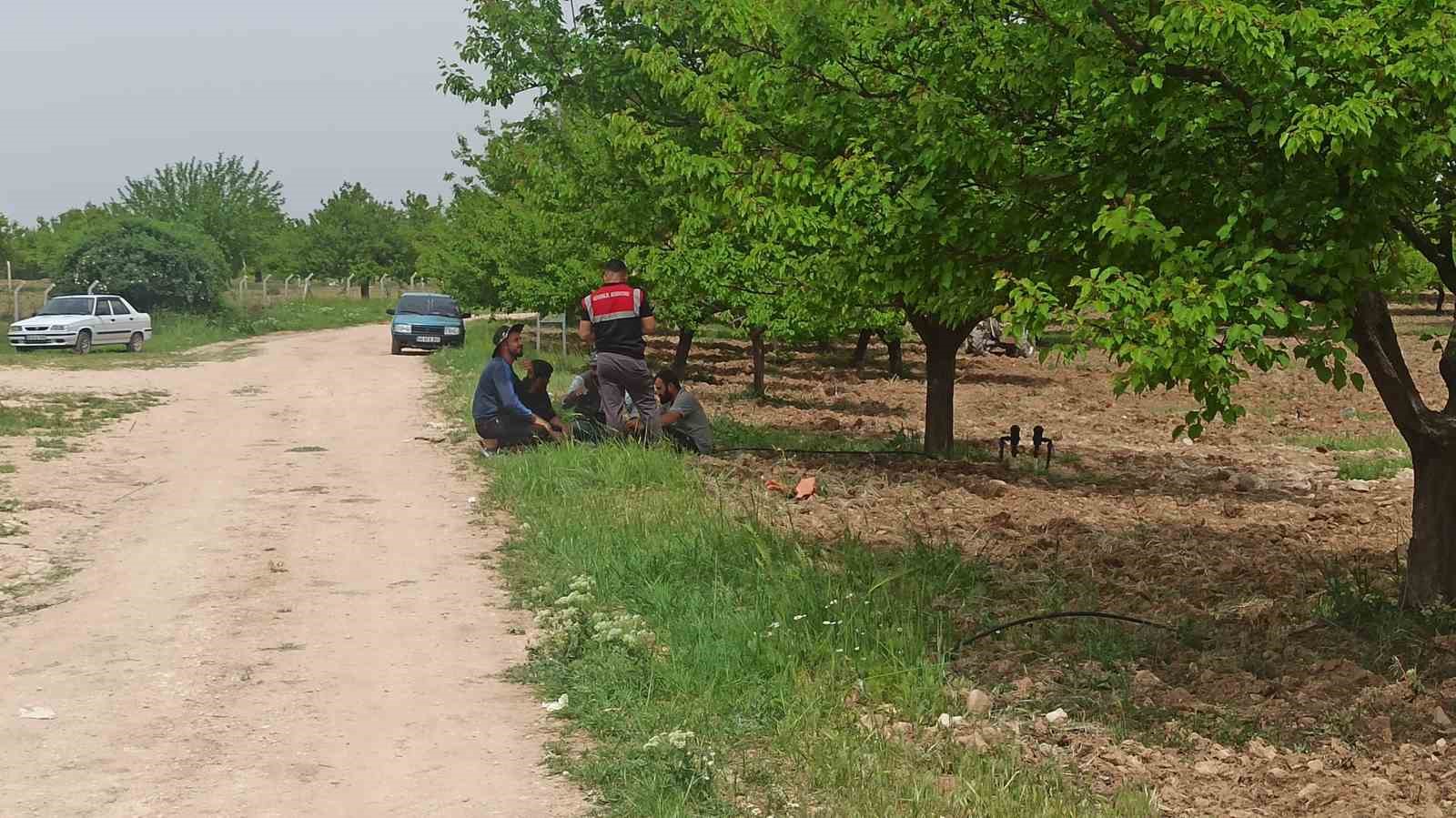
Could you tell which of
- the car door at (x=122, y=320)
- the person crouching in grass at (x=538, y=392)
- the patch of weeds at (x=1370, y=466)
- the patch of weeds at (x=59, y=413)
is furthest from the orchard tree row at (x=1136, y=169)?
the car door at (x=122, y=320)

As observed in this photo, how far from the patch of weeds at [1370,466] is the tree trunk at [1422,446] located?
7.41m

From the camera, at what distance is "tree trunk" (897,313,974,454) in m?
15.8

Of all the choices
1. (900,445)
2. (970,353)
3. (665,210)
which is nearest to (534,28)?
(665,210)

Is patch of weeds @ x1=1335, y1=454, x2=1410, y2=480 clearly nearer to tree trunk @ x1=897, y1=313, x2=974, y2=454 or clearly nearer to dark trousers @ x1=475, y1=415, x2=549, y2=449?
tree trunk @ x1=897, y1=313, x2=974, y2=454

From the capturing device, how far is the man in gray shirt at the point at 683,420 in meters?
14.8

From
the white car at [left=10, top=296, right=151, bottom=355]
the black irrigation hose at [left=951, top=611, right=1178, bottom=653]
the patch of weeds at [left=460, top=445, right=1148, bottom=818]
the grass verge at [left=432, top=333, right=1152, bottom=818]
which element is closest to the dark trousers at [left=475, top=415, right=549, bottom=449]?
the grass verge at [left=432, top=333, right=1152, bottom=818]

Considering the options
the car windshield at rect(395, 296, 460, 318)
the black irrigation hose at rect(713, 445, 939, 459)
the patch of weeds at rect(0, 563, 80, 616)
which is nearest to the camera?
the patch of weeds at rect(0, 563, 80, 616)

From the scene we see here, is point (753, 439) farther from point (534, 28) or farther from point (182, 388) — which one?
point (182, 388)

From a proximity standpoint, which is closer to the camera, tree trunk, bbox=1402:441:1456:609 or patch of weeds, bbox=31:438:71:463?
tree trunk, bbox=1402:441:1456:609

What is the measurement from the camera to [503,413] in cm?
1491

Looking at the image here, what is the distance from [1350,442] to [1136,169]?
12815 mm

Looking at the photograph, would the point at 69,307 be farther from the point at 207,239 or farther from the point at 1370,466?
the point at 1370,466

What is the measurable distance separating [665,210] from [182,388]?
10.3 meters

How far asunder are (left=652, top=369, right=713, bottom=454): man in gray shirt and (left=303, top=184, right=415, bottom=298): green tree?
7998 cm
